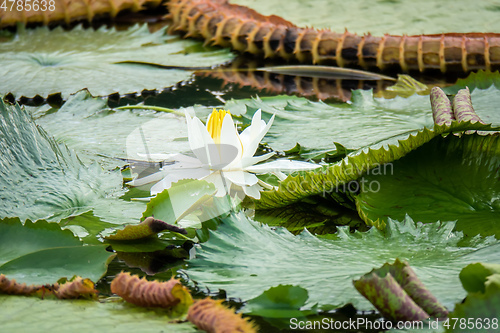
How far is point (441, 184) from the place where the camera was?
2.65ft

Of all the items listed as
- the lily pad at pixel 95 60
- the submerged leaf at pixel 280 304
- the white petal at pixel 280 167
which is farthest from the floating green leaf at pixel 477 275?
the lily pad at pixel 95 60

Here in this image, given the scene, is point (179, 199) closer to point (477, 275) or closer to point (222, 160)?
point (222, 160)

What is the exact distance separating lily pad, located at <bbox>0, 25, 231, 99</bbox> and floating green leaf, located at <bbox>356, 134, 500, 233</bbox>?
2.88 feet

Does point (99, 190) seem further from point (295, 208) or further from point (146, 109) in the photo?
point (146, 109)

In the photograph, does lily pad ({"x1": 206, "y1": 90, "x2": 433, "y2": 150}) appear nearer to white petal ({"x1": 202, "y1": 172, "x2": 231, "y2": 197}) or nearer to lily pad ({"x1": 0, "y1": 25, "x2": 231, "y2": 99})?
white petal ({"x1": 202, "y1": 172, "x2": 231, "y2": 197})

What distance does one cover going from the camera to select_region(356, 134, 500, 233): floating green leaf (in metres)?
0.78

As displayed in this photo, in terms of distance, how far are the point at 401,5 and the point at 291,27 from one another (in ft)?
1.42

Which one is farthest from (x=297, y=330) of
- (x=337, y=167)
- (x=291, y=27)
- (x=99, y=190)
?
(x=291, y=27)

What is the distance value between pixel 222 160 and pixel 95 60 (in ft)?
3.53

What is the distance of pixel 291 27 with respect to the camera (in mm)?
1860

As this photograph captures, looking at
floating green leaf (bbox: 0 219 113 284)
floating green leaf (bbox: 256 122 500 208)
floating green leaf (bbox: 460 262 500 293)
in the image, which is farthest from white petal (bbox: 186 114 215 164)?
floating green leaf (bbox: 460 262 500 293)

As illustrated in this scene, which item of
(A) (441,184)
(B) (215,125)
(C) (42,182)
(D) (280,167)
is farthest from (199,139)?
(A) (441,184)

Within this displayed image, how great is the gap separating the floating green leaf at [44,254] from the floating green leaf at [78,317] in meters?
0.05

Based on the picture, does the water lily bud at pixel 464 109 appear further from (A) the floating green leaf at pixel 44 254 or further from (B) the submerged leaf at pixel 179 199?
(A) the floating green leaf at pixel 44 254
